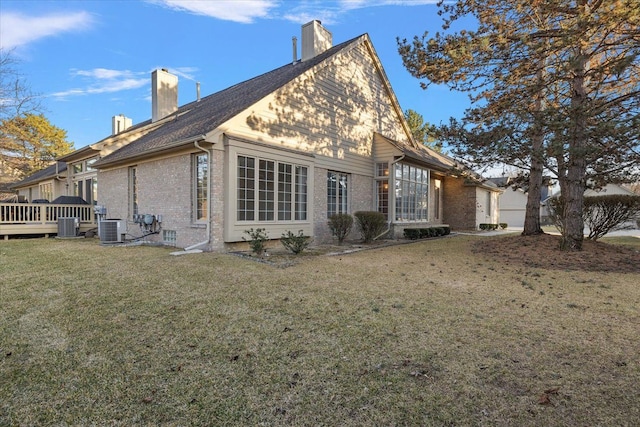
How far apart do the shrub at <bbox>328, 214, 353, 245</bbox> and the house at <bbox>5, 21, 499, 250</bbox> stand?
1.41ft

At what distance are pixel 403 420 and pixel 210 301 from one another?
10.8ft

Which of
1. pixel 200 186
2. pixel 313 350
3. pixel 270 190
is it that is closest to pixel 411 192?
pixel 270 190

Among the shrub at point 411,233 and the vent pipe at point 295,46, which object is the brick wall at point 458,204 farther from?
the vent pipe at point 295,46

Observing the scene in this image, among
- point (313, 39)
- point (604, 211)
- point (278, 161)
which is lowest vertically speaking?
point (604, 211)

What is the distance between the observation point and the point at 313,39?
13625 millimetres

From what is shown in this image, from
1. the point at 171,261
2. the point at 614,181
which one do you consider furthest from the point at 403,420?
the point at 614,181

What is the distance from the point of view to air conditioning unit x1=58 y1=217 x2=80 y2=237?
13.0 meters

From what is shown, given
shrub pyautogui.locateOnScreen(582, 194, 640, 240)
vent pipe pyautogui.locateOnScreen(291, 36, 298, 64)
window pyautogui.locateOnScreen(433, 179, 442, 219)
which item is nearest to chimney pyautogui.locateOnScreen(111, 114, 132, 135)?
vent pipe pyautogui.locateOnScreen(291, 36, 298, 64)

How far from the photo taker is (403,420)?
2.21 m

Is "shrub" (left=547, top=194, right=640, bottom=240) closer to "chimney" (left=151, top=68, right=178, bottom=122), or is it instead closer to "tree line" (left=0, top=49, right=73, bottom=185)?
"chimney" (left=151, top=68, right=178, bottom=122)

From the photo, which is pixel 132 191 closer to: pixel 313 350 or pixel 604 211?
pixel 313 350

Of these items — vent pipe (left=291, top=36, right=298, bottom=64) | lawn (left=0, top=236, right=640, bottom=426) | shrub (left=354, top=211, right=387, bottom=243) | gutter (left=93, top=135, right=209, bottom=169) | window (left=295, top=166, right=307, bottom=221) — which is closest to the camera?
lawn (left=0, top=236, right=640, bottom=426)

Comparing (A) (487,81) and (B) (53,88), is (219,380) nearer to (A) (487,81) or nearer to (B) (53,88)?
(A) (487,81)

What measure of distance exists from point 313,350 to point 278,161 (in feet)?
24.9
